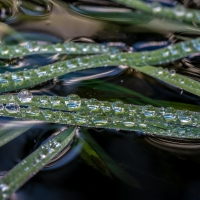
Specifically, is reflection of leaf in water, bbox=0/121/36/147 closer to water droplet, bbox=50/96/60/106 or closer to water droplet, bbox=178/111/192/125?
water droplet, bbox=50/96/60/106

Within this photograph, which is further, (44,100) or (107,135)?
(107,135)

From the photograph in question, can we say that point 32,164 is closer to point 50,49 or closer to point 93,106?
point 93,106

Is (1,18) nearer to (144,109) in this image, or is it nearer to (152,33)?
(152,33)

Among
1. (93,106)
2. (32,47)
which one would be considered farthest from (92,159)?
(32,47)

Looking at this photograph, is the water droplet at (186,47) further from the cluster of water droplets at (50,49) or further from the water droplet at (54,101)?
the water droplet at (54,101)

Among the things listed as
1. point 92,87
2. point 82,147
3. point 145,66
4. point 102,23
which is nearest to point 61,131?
point 82,147

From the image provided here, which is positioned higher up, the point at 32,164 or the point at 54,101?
the point at 54,101
